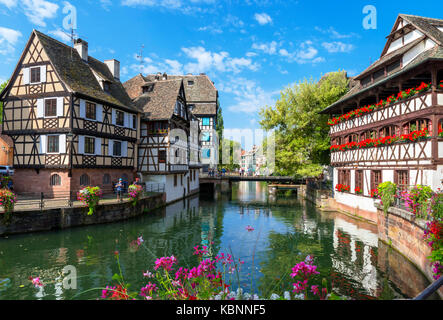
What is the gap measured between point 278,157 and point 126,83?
21.7m

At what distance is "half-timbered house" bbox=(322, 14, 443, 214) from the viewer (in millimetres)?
15484

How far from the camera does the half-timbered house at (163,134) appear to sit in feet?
→ 97.3

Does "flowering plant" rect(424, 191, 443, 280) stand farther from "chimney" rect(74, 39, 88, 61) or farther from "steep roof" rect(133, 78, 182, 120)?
"chimney" rect(74, 39, 88, 61)

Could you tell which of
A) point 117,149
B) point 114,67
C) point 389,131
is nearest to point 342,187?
point 389,131

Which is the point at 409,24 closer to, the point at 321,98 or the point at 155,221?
the point at 321,98

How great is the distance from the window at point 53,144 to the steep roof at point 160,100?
976 cm

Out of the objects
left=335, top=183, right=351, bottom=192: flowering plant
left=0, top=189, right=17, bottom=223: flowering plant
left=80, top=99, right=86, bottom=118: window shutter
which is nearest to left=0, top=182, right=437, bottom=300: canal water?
left=0, top=189, right=17, bottom=223: flowering plant

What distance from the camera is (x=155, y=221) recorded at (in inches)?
863

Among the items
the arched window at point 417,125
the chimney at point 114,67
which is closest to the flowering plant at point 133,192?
the chimney at point 114,67

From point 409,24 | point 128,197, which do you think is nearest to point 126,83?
point 128,197

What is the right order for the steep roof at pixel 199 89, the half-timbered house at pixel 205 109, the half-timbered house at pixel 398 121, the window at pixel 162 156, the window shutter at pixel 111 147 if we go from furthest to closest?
1. the steep roof at pixel 199 89
2. the half-timbered house at pixel 205 109
3. the window at pixel 162 156
4. the window shutter at pixel 111 147
5. the half-timbered house at pixel 398 121

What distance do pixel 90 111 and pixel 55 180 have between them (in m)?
6.07

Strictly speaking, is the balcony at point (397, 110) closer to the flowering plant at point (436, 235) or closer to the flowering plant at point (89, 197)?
the flowering plant at point (436, 235)

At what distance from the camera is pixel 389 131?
1931cm
